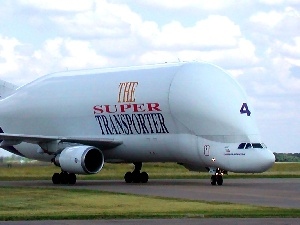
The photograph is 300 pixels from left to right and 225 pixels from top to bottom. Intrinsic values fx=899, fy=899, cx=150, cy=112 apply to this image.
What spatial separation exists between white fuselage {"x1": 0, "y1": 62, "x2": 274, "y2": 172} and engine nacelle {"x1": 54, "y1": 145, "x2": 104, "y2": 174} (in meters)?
2.49

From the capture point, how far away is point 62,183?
52.4 meters

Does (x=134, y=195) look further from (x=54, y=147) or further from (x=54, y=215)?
(x=54, y=147)

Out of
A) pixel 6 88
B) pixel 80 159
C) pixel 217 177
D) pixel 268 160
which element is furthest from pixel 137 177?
pixel 6 88

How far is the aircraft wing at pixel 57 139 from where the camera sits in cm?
5169

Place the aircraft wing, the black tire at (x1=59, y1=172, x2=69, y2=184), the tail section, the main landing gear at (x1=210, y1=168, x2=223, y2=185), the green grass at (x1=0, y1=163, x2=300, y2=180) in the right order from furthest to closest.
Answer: the tail section < the green grass at (x1=0, y1=163, x2=300, y2=180) < the black tire at (x1=59, y1=172, x2=69, y2=184) < the aircraft wing < the main landing gear at (x1=210, y1=168, x2=223, y2=185)

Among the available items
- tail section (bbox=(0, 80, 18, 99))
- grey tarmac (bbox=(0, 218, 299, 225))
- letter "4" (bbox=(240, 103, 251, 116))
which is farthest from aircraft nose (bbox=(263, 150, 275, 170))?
tail section (bbox=(0, 80, 18, 99))

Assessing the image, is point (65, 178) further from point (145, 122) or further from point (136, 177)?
point (145, 122)

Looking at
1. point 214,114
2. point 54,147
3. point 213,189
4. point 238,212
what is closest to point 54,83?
point 54,147

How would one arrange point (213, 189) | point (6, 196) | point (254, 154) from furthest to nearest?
point (254, 154)
point (213, 189)
point (6, 196)

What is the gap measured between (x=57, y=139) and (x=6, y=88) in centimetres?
1670

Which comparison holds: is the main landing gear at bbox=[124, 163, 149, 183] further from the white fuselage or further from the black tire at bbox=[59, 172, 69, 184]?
the black tire at bbox=[59, 172, 69, 184]

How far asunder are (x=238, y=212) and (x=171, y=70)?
→ 25.4m

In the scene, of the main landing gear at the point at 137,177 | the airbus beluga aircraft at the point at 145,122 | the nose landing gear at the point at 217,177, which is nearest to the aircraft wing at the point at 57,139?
the airbus beluga aircraft at the point at 145,122

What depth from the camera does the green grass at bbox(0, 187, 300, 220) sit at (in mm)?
26358
